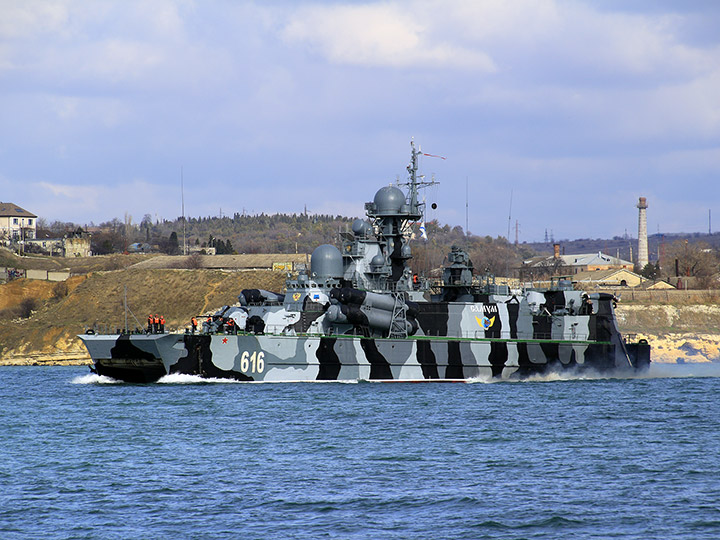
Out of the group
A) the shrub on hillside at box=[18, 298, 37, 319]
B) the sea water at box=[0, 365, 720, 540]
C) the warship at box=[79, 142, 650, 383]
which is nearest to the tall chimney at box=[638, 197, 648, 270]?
the shrub on hillside at box=[18, 298, 37, 319]

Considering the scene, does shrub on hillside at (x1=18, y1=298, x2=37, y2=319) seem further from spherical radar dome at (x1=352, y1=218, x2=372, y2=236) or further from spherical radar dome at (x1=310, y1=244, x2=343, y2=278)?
spherical radar dome at (x1=310, y1=244, x2=343, y2=278)

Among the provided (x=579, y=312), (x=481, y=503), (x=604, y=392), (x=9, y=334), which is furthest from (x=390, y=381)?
(x=9, y=334)

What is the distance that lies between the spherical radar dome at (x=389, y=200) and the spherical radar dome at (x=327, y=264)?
483cm

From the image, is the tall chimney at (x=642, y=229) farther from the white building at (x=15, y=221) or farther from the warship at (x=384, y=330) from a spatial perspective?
the warship at (x=384, y=330)

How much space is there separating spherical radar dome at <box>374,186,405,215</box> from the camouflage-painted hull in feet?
26.9

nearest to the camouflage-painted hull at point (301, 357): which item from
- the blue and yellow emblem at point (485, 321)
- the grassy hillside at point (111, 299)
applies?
the blue and yellow emblem at point (485, 321)

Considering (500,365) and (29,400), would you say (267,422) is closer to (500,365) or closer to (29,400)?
(29,400)

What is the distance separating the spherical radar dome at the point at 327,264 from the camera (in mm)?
45438

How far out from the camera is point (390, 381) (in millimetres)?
43000

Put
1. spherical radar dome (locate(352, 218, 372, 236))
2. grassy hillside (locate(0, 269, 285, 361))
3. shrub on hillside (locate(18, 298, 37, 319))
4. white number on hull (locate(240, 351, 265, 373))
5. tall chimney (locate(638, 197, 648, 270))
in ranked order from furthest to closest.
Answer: tall chimney (locate(638, 197, 648, 270)) → shrub on hillside (locate(18, 298, 37, 319)) → grassy hillside (locate(0, 269, 285, 361)) → spherical radar dome (locate(352, 218, 372, 236)) → white number on hull (locate(240, 351, 265, 373))

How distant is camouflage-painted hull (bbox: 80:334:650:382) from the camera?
3994cm

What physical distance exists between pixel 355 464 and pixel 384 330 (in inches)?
794

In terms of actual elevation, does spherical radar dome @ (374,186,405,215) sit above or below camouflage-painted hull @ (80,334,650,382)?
above

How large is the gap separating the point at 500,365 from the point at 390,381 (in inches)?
258
